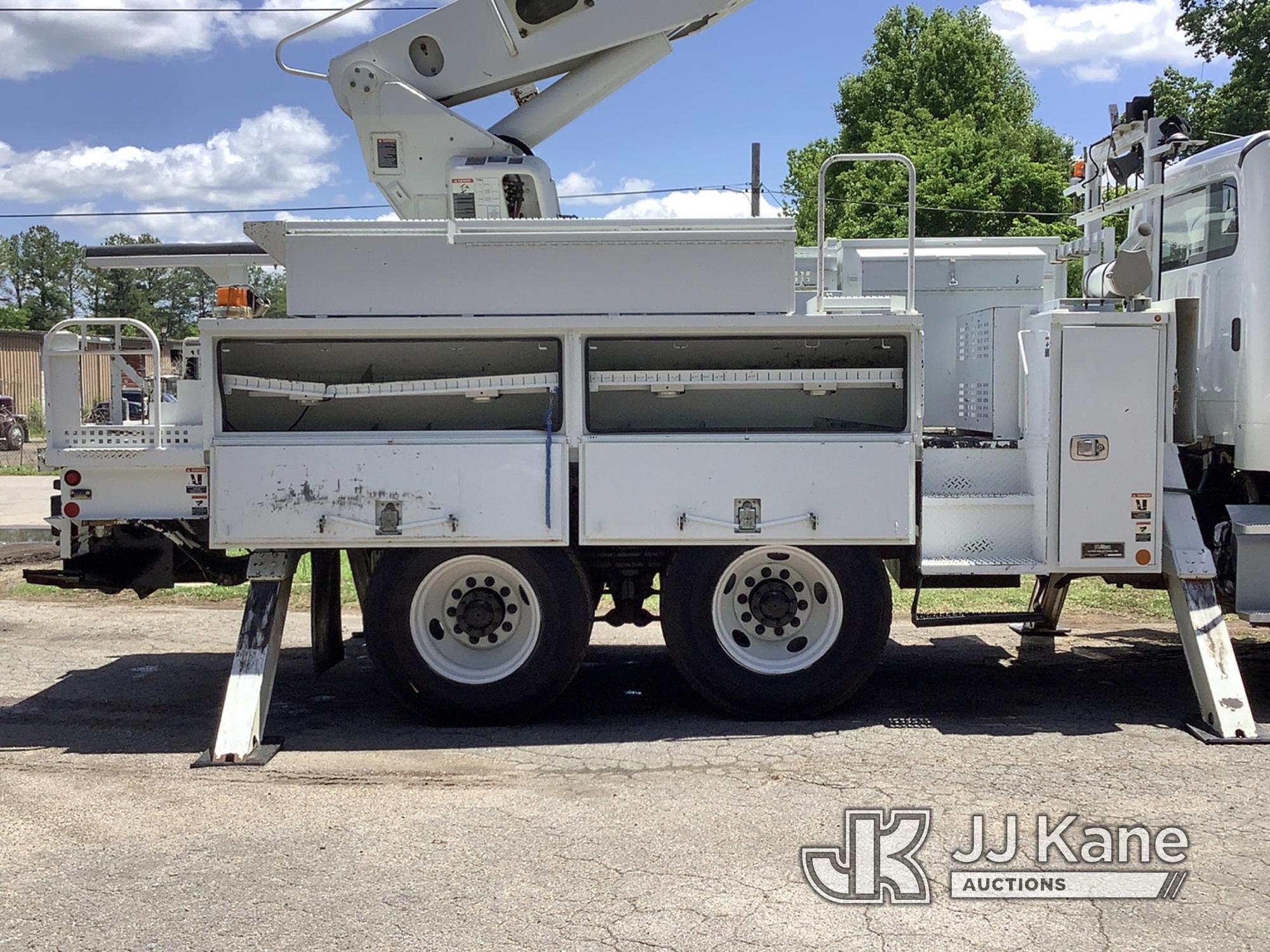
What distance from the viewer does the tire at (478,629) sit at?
627 cm

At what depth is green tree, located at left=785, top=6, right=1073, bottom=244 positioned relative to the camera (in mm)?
26000

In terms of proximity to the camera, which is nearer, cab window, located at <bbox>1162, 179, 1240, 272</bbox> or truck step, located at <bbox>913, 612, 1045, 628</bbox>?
truck step, located at <bbox>913, 612, 1045, 628</bbox>

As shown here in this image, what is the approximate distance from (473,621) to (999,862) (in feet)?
9.94

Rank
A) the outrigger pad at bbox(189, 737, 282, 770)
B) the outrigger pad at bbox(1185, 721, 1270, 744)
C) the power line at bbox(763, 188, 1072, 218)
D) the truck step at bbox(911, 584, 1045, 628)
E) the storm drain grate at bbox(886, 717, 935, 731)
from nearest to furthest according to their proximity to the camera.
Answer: the outrigger pad at bbox(189, 737, 282, 770), the outrigger pad at bbox(1185, 721, 1270, 744), the storm drain grate at bbox(886, 717, 935, 731), the truck step at bbox(911, 584, 1045, 628), the power line at bbox(763, 188, 1072, 218)

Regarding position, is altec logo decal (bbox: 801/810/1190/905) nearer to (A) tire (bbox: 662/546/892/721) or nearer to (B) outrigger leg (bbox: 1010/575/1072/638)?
(A) tire (bbox: 662/546/892/721)

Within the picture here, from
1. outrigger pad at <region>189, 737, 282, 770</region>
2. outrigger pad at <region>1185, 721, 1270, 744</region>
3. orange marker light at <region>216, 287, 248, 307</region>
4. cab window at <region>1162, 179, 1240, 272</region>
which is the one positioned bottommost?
outrigger pad at <region>189, 737, 282, 770</region>

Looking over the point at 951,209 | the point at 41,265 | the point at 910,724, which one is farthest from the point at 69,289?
the point at 910,724

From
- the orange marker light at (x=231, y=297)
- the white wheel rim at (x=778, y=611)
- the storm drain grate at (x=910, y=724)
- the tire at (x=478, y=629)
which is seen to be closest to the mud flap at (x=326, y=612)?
the tire at (x=478, y=629)

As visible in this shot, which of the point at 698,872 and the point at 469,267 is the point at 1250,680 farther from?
the point at 469,267

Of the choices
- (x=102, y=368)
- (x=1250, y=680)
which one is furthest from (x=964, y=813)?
(x=102, y=368)

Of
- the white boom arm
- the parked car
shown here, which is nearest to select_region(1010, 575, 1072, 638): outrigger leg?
the white boom arm

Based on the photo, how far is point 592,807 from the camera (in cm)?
506

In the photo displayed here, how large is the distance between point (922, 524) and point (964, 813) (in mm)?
1907

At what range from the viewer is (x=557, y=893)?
415 cm
